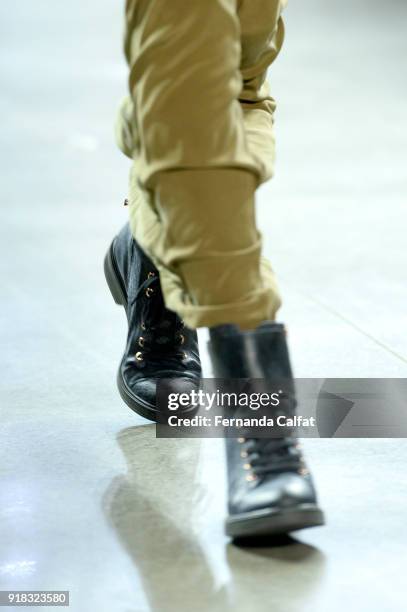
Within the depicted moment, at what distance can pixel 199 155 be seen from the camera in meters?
1.08

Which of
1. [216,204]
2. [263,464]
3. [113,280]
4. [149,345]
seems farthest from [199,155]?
[113,280]

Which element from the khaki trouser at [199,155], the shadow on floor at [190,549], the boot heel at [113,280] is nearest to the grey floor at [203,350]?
the shadow on floor at [190,549]

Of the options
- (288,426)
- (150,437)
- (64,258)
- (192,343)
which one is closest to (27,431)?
(150,437)

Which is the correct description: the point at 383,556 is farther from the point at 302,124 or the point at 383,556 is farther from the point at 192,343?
the point at 302,124

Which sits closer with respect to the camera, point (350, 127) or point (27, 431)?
point (27, 431)

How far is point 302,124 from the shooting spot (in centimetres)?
346

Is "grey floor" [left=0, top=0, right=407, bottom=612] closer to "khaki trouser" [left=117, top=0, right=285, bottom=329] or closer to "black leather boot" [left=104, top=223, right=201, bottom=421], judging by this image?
"black leather boot" [left=104, top=223, right=201, bottom=421]

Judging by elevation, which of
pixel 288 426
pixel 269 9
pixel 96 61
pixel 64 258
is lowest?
pixel 288 426

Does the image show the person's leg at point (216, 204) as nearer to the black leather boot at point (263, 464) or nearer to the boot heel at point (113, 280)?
the black leather boot at point (263, 464)

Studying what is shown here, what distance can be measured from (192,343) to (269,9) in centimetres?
47

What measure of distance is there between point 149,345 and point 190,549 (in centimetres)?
45

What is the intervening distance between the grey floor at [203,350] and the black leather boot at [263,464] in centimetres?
3

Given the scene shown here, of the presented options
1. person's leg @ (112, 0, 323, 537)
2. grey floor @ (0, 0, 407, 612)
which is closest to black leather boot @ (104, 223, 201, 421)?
grey floor @ (0, 0, 407, 612)

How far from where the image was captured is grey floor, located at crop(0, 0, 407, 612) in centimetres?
102
